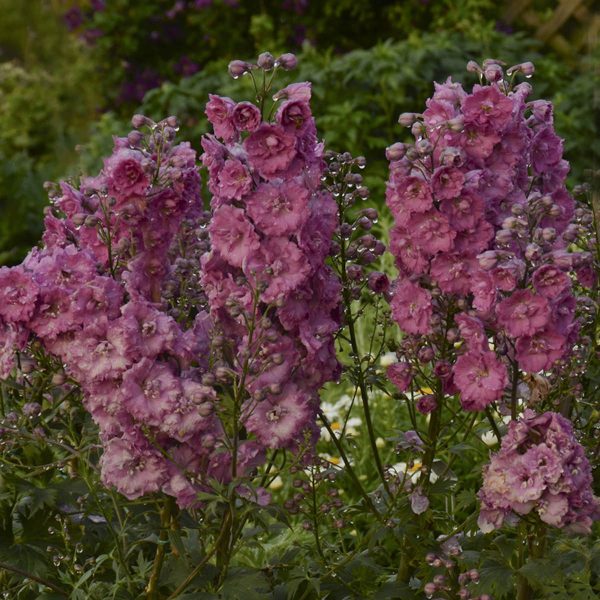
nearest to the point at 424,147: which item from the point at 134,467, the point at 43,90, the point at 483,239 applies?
the point at 483,239

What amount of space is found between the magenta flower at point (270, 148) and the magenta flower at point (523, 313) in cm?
44

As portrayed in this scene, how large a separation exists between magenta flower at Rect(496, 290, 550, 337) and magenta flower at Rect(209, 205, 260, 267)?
0.43 m

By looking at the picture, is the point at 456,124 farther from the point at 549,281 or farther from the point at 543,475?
the point at 543,475

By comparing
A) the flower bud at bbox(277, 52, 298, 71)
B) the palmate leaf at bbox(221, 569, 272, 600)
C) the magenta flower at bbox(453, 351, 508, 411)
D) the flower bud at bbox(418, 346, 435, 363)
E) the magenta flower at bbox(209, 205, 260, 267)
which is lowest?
the palmate leaf at bbox(221, 569, 272, 600)

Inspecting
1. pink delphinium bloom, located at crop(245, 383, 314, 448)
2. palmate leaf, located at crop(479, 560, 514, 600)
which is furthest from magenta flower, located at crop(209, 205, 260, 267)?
palmate leaf, located at crop(479, 560, 514, 600)

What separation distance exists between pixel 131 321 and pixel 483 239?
0.63 metres

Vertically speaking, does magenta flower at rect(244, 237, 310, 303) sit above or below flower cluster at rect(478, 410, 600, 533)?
above

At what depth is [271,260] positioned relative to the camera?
81.1 inches

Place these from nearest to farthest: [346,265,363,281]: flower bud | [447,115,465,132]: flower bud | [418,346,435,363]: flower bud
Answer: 1. [447,115,465,132]: flower bud
2. [418,346,435,363]: flower bud
3. [346,265,363,281]: flower bud

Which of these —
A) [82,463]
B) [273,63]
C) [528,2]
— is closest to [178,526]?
[82,463]

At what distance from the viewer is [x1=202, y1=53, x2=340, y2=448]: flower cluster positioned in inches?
80.4

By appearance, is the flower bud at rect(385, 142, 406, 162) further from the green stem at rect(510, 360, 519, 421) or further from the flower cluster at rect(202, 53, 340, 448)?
the green stem at rect(510, 360, 519, 421)

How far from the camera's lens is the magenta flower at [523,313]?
2010 mm

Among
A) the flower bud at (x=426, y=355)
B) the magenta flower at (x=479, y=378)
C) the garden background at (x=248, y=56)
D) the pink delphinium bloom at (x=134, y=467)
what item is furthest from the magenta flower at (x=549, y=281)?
the garden background at (x=248, y=56)
